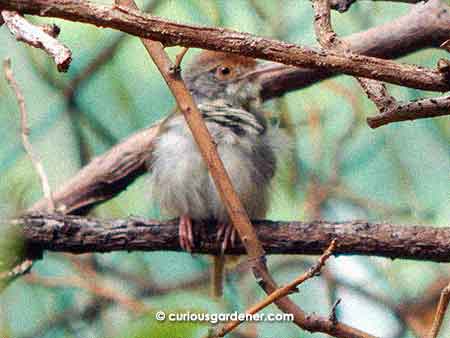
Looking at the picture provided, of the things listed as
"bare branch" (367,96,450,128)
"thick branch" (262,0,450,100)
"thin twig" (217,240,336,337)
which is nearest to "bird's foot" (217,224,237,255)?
"thick branch" (262,0,450,100)

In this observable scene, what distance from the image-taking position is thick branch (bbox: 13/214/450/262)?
1.36 meters

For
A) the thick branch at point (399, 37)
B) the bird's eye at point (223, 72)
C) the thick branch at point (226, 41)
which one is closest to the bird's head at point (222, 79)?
the bird's eye at point (223, 72)

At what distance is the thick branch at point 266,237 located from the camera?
1.36m

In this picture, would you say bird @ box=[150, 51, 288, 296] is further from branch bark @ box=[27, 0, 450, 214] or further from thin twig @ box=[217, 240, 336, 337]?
thin twig @ box=[217, 240, 336, 337]

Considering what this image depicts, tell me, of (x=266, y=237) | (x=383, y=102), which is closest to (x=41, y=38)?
(x=383, y=102)

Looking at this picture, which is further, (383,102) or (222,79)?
(222,79)

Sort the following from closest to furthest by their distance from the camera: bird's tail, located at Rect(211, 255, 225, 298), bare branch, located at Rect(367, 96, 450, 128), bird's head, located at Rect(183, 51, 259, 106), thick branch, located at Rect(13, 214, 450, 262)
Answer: bare branch, located at Rect(367, 96, 450, 128)
thick branch, located at Rect(13, 214, 450, 262)
bird's tail, located at Rect(211, 255, 225, 298)
bird's head, located at Rect(183, 51, 259, 106)

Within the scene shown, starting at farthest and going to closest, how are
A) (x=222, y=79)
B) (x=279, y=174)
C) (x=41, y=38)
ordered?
(x=222, y=79), (x=279, y=174), (x=41, y=38)

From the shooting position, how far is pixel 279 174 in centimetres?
160

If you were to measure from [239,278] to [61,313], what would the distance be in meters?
0.31

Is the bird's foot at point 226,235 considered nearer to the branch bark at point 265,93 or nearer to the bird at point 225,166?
the bird at point 225,166

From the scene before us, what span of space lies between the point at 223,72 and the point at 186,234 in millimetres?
378

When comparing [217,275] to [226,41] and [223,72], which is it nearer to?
[223,72]

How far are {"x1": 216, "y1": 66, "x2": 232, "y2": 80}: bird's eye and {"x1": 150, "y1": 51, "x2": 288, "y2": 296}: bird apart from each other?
0.11 metres
